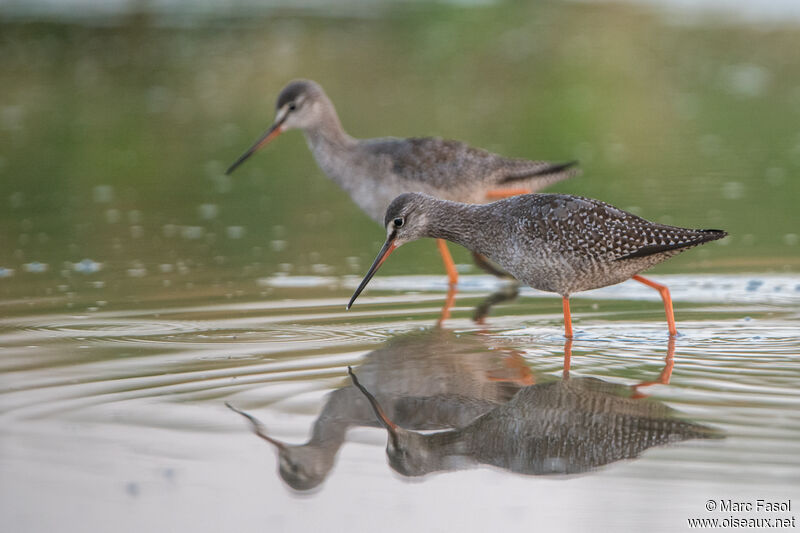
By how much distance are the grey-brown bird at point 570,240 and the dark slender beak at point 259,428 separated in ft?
6.62

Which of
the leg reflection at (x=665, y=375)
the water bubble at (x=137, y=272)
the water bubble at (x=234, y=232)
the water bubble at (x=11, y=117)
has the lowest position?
the leg reflection at (x=665, y=375)

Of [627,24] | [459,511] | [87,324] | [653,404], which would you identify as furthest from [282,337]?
[627,24]

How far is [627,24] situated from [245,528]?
23904mm

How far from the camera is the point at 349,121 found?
57.7ft

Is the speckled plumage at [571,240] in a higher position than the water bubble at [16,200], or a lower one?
lower

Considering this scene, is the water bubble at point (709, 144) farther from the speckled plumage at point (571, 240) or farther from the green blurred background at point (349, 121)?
the speckled plumage at point (571, 240)

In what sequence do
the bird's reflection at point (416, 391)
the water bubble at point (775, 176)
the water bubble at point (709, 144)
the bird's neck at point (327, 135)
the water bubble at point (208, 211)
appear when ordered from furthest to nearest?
the water bubble at point (709, 144) → the water bubble at point (775, 176) → the water bubble at point (208, 211) → the bird's neck at point (327, 135) → the bird's reflection at point (416, 391)

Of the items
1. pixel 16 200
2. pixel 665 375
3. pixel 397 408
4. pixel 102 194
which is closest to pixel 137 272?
pixel 16 200

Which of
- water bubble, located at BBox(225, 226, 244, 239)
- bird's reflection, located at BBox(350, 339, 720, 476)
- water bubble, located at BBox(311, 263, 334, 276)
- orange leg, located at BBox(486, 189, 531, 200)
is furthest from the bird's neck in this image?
bird's reflection, located at BBox(350, 339, 720, 476)

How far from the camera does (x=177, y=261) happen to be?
10742 mm

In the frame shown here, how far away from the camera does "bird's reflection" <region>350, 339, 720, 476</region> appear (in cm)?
561

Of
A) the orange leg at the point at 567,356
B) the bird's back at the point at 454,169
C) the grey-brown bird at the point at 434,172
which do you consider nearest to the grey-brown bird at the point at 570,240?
the orange leg at the point at 567,356

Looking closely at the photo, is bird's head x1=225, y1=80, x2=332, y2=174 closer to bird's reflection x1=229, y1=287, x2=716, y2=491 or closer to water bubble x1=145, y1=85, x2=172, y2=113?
bird's reflection x1=229, y1=287, x2=716, y2=491

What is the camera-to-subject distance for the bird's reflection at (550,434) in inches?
221
